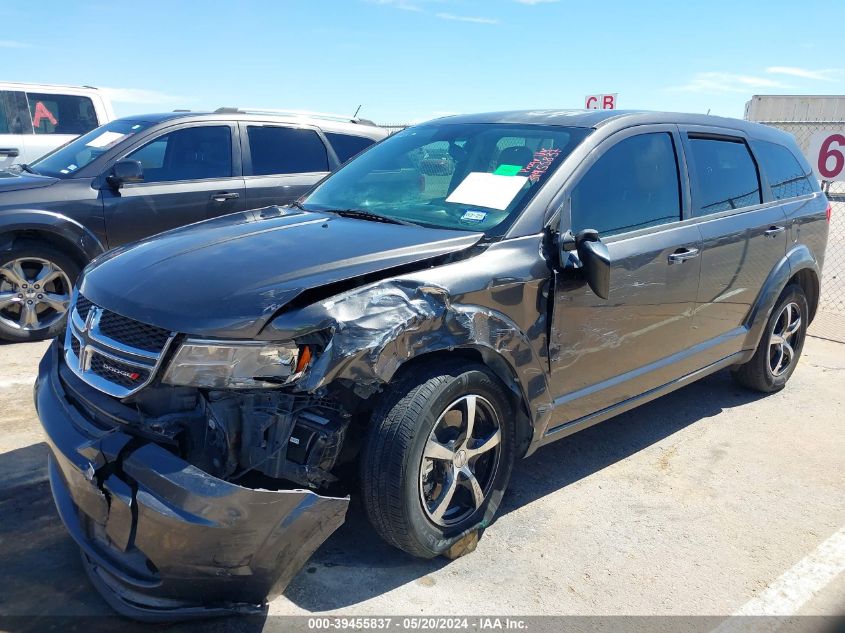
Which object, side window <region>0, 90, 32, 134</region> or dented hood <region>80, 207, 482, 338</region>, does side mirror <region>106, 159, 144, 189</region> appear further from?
side window <region>0, 90, 32, 134</region>

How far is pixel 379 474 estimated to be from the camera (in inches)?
108

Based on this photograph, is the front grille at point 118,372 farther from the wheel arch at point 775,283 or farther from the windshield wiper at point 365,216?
the wheel arch at point 775,283

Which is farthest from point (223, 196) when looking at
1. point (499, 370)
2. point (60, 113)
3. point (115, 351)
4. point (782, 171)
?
point (60, 113)

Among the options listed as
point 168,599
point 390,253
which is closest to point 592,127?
point 390,253

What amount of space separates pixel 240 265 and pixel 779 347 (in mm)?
4046

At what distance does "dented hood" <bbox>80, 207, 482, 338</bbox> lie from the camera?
259 centimetres

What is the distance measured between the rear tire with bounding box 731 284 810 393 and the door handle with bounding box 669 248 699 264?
1343 mm

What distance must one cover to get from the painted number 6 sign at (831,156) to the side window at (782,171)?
5700 millimetres

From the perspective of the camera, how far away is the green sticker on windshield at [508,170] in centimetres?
358

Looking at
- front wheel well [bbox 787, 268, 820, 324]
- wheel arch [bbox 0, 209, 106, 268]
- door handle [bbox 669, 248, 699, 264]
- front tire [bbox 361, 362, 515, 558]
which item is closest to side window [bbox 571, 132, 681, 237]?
door handle [bbox 669, 248, 699, 264]

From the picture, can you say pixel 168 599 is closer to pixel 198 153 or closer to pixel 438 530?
pixel 438 530

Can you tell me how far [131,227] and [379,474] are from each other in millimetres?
4190

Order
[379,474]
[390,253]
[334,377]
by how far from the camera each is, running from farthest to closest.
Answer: [390,253] < [379,474] < [334,377]

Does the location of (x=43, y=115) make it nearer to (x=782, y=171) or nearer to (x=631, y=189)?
(x=631, y=189)
